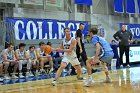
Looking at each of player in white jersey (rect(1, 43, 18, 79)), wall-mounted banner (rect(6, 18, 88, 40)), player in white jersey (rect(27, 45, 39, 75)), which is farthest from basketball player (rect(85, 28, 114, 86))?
wall-mounted banner (rect(6, 18, 88, 40))

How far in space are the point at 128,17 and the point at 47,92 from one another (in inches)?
748

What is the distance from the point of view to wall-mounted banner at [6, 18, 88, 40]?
15.8 meters

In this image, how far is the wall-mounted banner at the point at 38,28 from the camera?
624 inches

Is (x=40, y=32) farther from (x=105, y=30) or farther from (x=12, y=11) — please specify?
(x=105, y=30)

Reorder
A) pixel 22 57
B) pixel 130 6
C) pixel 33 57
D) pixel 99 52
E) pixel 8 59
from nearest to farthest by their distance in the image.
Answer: pixel 99 52 → pixel 8 59 → pixel 22 57 → pixel 33 57 → pixel 130 6

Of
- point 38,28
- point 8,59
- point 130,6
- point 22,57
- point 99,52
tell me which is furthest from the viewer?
point 130,6

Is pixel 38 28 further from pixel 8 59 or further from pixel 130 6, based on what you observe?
pixel 130 6

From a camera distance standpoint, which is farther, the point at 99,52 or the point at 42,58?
the point at 42,58

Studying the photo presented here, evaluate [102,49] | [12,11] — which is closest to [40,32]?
[12,11]

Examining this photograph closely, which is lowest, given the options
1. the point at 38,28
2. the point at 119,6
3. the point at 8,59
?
the point at 8,59

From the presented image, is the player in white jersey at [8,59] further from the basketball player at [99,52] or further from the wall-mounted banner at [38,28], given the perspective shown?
the basketball player at [99,52]

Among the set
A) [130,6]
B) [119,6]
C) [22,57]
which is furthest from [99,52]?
[130,6]

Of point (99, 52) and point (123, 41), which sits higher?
point (99, 52)

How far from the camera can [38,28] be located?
16953 mm
